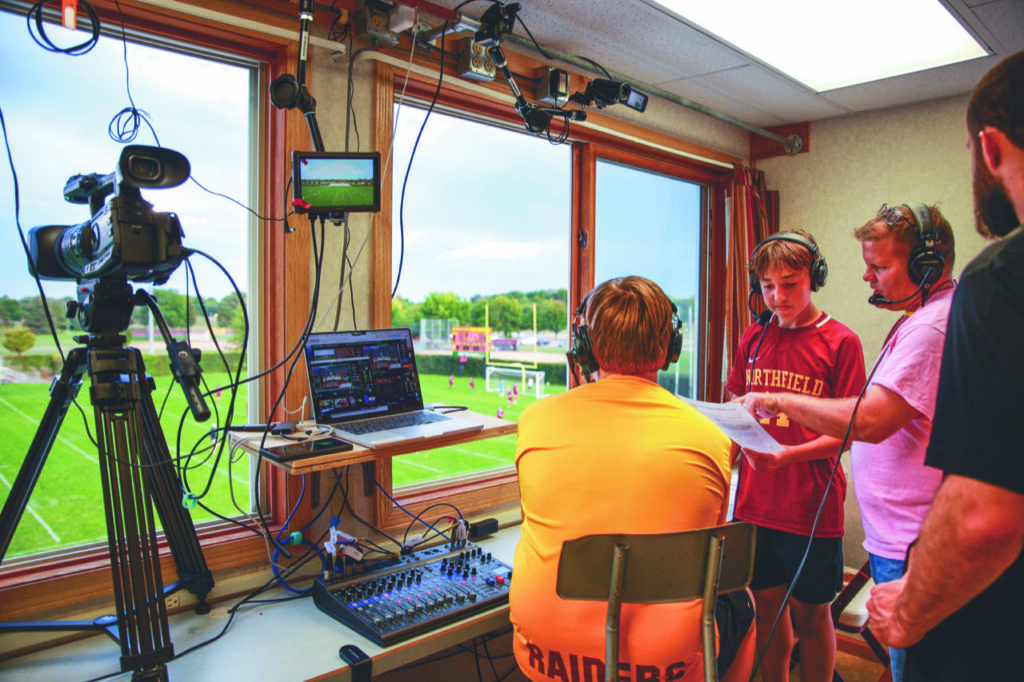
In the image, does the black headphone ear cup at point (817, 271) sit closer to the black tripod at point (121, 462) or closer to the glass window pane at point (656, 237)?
the glass window pane at point (656, 237)

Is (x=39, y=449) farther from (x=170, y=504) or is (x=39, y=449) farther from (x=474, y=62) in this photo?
(x=474, y=62)

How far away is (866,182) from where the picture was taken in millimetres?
3664

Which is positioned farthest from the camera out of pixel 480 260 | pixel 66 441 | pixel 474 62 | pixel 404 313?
pixel 480 260

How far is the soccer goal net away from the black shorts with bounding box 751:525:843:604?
1.78 metres

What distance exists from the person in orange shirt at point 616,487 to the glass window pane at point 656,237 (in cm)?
190

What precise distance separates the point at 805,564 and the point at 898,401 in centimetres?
69

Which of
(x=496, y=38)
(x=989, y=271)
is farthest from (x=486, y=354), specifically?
(x=989, y=271)

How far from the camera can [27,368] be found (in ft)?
5.52

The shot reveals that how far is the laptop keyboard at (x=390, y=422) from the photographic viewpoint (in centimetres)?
184

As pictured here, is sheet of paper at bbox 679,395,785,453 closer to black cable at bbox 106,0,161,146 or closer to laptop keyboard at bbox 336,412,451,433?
laptop keyboard at bbox 336,412,451,433

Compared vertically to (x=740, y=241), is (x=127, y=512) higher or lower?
lower

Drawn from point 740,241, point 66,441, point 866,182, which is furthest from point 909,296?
point 866,182

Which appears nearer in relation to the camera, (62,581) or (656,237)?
(62,581)

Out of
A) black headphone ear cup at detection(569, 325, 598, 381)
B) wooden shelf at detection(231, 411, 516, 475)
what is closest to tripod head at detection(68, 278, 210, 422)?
wooden shelf at detection(231, 411, 516, 475)
